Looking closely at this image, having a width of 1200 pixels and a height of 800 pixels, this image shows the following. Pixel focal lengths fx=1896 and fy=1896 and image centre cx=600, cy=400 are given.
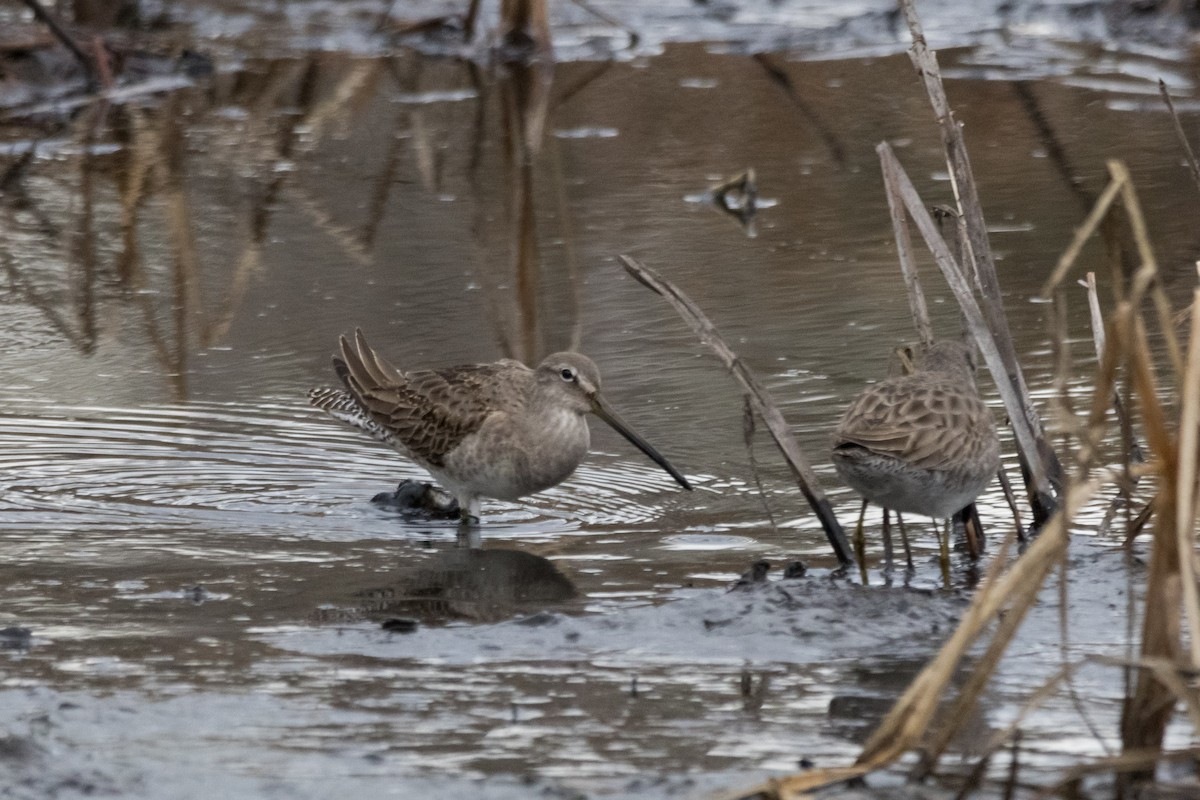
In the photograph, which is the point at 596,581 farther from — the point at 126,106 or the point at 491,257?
the point at 126,106

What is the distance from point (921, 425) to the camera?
5477 millimetres

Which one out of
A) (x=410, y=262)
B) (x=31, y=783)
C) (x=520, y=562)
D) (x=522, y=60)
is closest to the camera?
(x=31, y=783)

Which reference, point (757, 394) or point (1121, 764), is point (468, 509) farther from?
point (1121, 764)

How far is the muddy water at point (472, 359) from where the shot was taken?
4449 mm

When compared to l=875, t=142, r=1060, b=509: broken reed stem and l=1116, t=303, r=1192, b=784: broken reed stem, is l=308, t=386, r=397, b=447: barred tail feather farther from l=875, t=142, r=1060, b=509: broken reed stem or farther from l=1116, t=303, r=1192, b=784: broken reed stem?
l=1116, t=303, r=1192, b=784: broken reed stem

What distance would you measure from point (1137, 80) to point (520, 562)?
8.76 m

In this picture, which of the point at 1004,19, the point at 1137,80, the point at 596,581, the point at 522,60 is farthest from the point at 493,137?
the point at 596,581

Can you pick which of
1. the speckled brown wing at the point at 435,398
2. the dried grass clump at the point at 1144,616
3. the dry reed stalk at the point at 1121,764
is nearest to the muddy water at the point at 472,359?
the speckled brown wing at the point at 435,398

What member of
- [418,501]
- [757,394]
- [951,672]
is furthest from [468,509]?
[951,672]

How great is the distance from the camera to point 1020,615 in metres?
3.80

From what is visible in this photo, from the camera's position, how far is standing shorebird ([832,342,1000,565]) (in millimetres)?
5395

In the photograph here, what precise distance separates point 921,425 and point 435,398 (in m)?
2.11

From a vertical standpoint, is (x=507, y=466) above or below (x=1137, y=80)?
below

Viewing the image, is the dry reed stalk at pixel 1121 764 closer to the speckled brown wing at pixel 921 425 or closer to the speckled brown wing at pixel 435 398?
the speckled brown wing at pixel 921 425
